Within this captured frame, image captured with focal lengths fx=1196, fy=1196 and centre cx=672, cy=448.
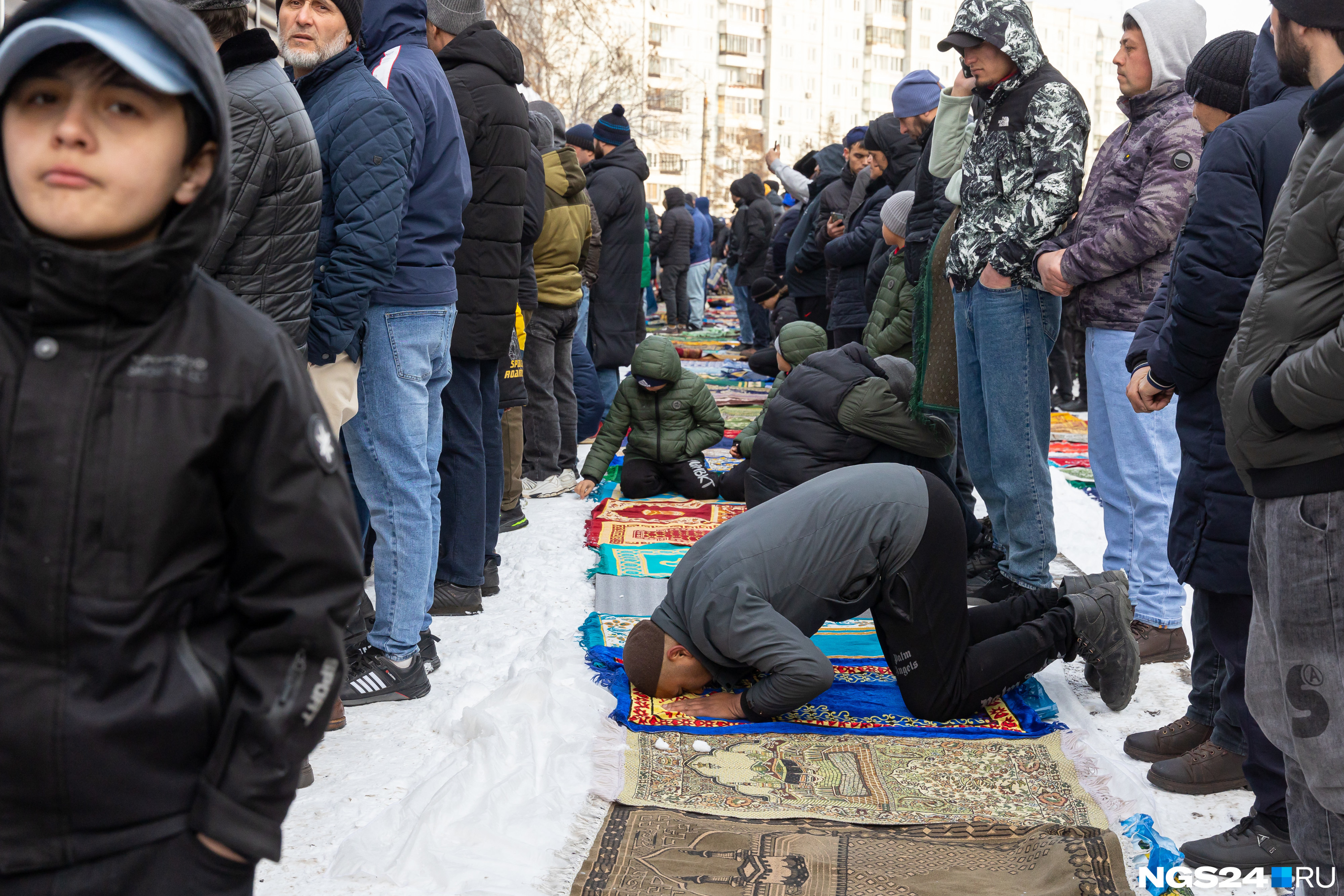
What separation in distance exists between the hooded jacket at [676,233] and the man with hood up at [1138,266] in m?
13.3

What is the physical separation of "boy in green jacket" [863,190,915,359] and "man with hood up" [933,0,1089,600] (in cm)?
145

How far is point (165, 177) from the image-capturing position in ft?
4.48

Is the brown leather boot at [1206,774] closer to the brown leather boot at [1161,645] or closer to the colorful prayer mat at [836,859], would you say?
the colorful prayer mat at [836,859]

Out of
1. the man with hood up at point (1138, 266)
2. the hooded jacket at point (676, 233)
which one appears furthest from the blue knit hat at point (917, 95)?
the hooded jacket at point (676, 233)

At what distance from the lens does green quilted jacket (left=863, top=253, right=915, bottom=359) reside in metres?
6.14

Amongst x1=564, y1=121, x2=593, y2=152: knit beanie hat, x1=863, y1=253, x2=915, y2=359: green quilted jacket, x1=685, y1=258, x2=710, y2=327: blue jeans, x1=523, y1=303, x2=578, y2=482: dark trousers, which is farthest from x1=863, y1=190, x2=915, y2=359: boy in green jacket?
x1=685, y1=258, x2=710, y2=327: blue jeans

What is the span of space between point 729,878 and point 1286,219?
1898 mm

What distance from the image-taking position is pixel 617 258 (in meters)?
8.85

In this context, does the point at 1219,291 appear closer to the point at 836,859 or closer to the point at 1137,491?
the point at 1137,491

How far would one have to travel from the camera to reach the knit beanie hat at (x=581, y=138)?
31.5 ft

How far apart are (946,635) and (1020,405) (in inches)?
44.1

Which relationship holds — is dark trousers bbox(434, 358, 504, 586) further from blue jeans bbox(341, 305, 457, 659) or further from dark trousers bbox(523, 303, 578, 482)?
dark trousers bbox(523, 303, 578, 482)

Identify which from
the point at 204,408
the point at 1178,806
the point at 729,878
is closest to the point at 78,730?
the point at 204,408

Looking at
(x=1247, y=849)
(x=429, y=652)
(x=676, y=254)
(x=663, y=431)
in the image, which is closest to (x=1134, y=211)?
(x=1247, y=849)
